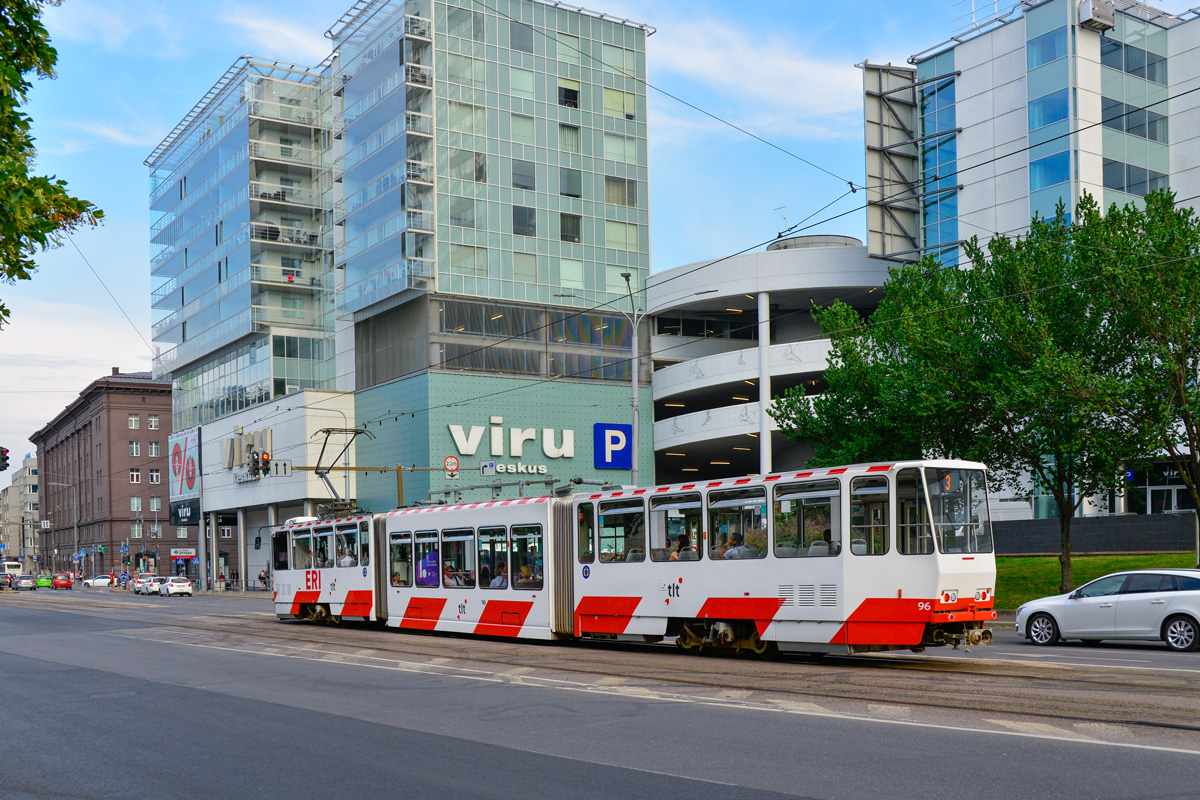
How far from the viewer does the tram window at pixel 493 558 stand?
23078mm

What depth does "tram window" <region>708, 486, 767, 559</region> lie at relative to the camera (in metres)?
17.6

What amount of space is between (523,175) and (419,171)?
20.2 feet

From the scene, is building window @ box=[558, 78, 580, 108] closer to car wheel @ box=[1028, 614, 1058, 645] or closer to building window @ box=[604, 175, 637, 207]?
building window @ box=[604, 175, 637, 207]

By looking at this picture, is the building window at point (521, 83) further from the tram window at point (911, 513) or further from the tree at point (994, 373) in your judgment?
the tram window at point (911, 513)

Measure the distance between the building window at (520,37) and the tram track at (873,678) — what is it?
44614 millimetres

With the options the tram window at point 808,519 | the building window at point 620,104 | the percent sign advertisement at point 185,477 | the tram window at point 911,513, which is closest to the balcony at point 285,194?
the percent sign advertisement at point 185,477

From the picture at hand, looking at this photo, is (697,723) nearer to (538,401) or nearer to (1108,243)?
(1108,243)

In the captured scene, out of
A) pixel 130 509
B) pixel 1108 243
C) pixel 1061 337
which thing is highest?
pixel 1108 243

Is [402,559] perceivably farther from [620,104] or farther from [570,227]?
[620,104]

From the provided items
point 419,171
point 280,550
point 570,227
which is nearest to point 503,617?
point 280,550

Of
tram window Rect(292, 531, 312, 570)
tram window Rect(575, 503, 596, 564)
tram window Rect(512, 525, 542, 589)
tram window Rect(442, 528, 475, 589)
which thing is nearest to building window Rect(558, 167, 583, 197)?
tram window Rect(292, 531, 312, 570)

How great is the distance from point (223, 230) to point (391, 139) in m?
20.4

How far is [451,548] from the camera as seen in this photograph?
24.9m

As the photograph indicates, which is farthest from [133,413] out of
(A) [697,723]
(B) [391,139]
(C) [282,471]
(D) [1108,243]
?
(A) [697,723]
